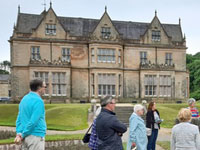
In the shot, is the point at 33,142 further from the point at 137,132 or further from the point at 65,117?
the point at 65,117

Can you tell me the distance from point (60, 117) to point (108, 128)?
16.3m

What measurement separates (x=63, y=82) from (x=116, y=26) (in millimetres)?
10698

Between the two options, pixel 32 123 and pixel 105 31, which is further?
pixel 105 31

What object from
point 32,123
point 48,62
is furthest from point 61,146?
point 48,62

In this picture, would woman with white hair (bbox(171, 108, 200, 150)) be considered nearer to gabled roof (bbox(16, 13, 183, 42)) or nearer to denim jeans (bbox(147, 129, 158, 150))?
denim jeans (bbox(147, 129, 158, 150))

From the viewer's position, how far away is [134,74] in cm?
3369

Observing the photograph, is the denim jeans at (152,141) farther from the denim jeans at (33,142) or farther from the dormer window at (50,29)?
the dormer window at (50,29)

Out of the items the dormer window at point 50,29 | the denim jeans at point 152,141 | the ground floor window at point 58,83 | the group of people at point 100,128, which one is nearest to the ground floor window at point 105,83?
the ground floor window at point 58,83

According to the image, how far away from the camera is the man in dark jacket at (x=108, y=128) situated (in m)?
5.05

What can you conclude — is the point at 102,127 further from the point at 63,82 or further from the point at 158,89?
the point at 158,89

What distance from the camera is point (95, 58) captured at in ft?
103

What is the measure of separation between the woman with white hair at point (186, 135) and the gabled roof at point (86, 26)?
2777cm

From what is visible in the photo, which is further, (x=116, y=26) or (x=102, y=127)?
(x=116, y=26)

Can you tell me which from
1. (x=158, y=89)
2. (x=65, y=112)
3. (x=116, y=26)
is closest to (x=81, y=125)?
(x=65, y=112)
